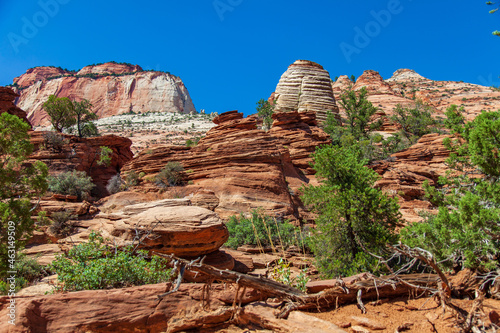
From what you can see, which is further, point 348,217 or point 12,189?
point 12,189

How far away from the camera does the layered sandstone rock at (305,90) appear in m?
39.1

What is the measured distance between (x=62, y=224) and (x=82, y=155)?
12.7 metres

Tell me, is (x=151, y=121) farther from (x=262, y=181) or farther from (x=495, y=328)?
(x=495, y=328)

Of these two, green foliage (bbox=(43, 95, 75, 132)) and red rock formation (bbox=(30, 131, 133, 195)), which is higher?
green foliage (bbox=(43, 95, 75, 132))

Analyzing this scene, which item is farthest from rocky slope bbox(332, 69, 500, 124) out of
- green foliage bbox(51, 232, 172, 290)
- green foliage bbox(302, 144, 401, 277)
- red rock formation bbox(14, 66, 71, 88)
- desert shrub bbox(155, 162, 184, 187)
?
red rock formation bbox(14, 66, 71, 88)

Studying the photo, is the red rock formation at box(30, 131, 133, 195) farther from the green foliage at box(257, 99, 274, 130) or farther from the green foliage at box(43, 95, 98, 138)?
the green foliage at box(257, 99, 274, 130)

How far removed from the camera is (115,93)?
99562mm

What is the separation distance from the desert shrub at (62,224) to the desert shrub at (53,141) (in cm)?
1170

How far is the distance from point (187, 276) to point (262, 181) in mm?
11808

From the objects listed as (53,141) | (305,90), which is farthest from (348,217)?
(305,90)

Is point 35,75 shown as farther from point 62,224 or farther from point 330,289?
point 330,289

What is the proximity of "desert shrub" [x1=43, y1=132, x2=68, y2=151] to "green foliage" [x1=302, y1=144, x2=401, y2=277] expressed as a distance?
2215 centimetres

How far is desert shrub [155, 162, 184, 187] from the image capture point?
1977 cm

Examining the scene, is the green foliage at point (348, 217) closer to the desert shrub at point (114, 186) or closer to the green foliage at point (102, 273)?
the green foliage at point (102, 273)
